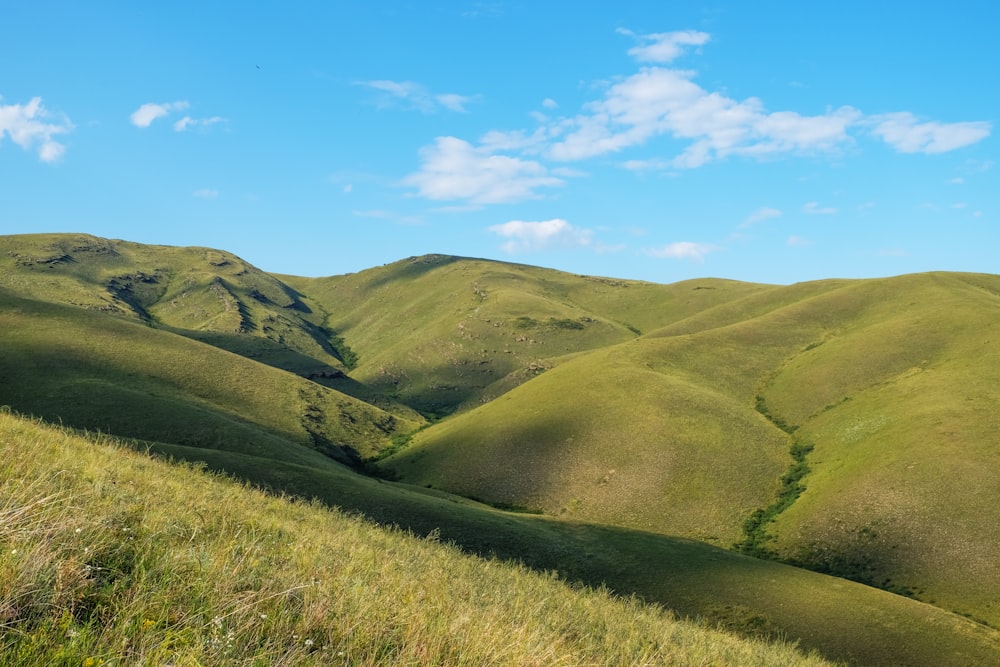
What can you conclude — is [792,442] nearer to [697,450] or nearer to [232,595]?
[697,450]

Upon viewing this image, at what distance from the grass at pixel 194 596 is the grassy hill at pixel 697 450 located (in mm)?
18139

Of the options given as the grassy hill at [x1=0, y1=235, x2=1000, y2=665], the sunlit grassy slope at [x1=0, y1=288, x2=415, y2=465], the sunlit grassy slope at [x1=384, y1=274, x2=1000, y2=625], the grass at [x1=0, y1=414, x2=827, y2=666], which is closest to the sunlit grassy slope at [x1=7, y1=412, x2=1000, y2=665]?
the grass at [x1=0, y1=414, x2=827, y2=666]

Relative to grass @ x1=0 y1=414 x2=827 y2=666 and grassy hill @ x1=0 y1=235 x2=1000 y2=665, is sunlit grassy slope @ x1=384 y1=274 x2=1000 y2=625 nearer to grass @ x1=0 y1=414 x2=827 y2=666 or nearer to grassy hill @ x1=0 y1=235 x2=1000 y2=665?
grassy hill @ x1=0 y1=235 x2=1000 y2=665

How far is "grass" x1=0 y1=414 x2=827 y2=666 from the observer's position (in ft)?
16.7

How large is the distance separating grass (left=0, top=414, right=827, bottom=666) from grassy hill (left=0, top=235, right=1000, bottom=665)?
18.1 m

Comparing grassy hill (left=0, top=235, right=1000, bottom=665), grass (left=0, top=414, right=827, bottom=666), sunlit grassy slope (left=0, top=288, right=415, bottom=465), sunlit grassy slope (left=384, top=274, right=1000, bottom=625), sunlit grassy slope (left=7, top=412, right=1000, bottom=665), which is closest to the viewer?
grass (left=0, top=414, right=827, bottom=666)

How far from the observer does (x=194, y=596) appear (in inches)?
246

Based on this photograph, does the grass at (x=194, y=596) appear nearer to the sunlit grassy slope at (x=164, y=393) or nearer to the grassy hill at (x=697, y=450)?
the grassy hill at (x=697, y=450)

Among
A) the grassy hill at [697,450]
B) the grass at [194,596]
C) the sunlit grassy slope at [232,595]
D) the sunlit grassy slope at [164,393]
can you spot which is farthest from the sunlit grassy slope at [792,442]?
the grass at [194,596]

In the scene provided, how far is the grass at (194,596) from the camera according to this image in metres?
5.10

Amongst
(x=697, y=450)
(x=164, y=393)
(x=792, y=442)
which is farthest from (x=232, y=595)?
(x=792, y=442)

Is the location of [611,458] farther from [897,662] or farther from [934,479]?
[897,662]

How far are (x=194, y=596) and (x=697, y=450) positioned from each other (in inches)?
3622

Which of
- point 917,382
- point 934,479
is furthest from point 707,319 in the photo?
point 934,479
